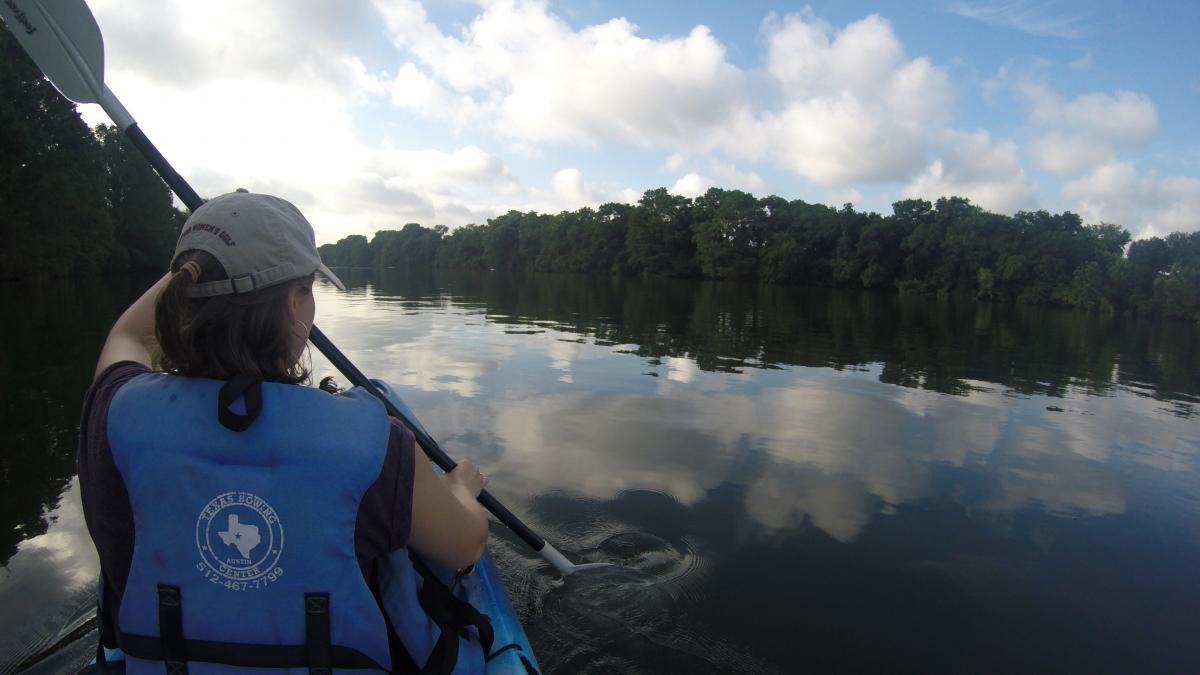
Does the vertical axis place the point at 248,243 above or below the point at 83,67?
below

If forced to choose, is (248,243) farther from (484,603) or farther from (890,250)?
(890,250)

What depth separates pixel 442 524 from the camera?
1.62m

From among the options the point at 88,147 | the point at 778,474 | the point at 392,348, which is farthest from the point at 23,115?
the point at 778,474

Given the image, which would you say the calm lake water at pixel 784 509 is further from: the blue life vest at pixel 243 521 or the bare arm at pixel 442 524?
the blue life vest at pixel 243 521

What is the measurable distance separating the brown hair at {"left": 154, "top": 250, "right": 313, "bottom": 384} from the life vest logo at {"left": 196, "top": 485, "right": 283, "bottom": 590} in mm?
296

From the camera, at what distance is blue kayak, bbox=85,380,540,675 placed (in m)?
1.60

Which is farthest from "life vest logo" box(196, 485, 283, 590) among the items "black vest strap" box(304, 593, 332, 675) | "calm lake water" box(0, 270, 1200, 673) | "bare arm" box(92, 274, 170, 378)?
"calm lake water" box(0, 270, 1200, 673)

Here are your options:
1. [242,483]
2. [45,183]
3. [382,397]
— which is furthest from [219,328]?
[45,183]

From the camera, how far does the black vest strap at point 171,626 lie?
4.61 feet

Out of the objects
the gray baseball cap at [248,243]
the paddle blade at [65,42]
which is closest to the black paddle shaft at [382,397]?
the gray baseball cap at [248,243]

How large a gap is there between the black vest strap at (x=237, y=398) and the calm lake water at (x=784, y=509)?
9.26ft

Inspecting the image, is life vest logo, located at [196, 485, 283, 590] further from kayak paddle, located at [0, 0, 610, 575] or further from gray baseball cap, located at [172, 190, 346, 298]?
kayak paddle, located at [0, 0, 610, 575]

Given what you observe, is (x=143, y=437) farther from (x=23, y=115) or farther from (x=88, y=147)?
(x=88, y=147)

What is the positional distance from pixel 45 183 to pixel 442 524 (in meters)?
39.9
